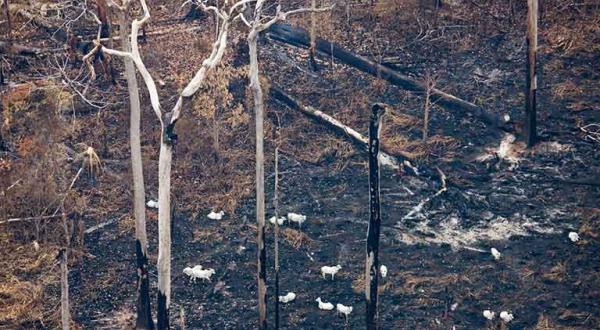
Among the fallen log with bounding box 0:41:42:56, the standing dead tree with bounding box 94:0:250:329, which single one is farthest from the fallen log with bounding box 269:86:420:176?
the standing dead tree with bounding box 94:0:250:329

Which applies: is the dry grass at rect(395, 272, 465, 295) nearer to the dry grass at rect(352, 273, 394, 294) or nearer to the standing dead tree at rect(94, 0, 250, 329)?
the dry grass at rect(352, 273, 394, 294)

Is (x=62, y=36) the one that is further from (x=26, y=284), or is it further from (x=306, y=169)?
(x=26, y=284)

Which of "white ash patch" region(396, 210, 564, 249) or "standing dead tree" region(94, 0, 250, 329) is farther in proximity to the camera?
"white ash patch" region(396, 210, 564, 249)

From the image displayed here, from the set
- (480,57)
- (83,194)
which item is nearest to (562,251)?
(480,57)

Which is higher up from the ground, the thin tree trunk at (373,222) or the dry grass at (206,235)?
the thin tree trunk at (373,222)

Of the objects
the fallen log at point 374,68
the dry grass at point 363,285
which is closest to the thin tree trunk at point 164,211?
the dry grass at point 363,285

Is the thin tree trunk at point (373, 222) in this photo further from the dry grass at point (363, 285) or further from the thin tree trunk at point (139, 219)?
the thin tree trunk at point (139, 219)
